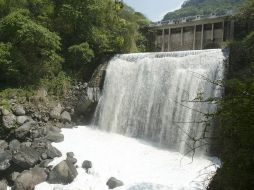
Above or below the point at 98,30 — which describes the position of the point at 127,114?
below

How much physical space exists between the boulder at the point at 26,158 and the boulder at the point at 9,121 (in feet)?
5.63

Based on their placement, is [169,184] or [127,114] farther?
[127,114]

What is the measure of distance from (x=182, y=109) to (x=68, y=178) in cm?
581

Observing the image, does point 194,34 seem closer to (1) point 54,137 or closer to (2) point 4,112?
(1) point 54,137

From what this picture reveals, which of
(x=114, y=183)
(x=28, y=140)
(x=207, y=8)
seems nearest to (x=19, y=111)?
(x=28, y=140)

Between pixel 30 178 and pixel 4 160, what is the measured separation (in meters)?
1.60

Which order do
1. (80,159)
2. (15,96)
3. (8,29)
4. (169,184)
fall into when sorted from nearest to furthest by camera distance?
(169,184), (80,159), (15,96), (8,29)

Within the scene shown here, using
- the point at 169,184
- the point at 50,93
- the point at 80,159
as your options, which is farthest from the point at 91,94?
the point at 169,184

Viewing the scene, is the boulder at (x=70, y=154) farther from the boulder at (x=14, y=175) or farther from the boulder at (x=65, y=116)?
the boulder at (x=65, y=116)

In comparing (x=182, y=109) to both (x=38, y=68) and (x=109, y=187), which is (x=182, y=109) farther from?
(x=38, y=68)

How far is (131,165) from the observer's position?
14.7m

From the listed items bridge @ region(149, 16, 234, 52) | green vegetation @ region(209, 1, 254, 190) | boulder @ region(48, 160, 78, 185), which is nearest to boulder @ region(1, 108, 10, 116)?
boulder @ region(48, 160, 78, 185)

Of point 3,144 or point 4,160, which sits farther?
point 3,144

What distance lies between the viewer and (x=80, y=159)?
15367 mm
